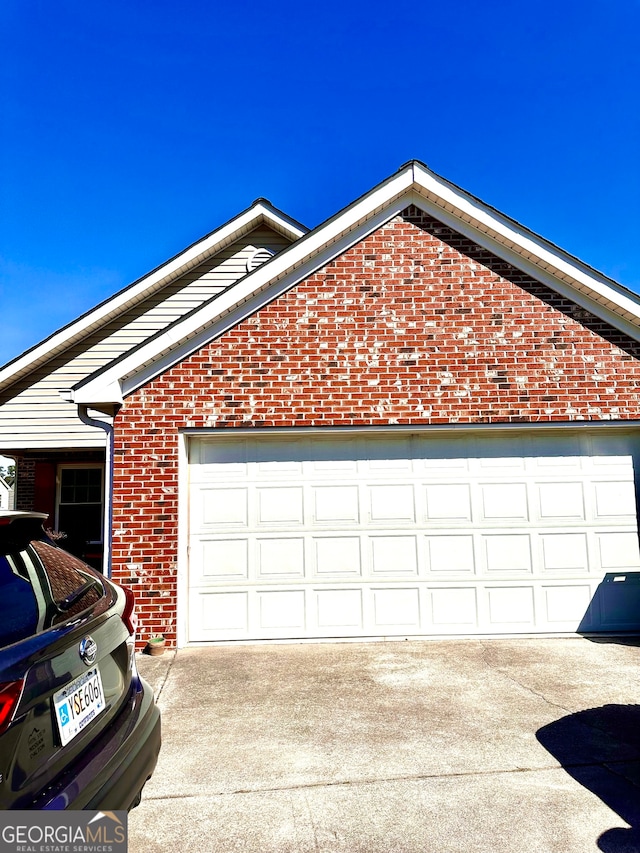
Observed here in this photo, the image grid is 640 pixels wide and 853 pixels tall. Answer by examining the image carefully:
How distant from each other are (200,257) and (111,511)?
6.08 metres

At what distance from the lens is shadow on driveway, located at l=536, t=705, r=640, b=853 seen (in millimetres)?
3172

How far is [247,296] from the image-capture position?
729cm

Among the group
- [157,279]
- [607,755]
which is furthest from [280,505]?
[157,279]

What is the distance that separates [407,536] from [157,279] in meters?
6.88

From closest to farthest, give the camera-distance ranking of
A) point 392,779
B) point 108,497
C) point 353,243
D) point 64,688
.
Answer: point 64,688 → point 392,779 → point 108,497 → point 353,243

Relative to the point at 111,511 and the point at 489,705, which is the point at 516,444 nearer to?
the point at 489,705

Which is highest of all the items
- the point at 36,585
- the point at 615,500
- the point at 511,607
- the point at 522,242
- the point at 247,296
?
the point at 522,242

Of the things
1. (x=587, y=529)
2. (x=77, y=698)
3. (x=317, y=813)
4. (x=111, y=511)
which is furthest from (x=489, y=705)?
(x=111, y=511)

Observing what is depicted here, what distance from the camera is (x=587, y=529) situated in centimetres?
747

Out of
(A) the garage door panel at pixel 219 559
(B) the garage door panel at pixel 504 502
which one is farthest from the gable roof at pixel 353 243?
(B) the garage door panel at pixel 504 502

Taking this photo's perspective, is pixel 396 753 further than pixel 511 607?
No

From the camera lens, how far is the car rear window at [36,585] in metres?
2.33

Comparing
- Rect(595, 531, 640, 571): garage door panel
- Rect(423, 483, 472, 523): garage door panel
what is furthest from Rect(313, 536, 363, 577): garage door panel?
Rect(595, 531, 640, 571): garage door panel

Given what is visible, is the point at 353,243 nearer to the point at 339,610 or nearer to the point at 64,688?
the point at 339,610
